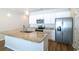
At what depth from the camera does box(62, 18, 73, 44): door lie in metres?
1.05

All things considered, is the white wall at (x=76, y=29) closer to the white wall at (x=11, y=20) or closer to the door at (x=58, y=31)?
the door at (x=58, y=31)

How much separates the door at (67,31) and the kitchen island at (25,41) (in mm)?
263

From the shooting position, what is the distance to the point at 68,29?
1093mm

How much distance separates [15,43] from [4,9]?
0.46 meters

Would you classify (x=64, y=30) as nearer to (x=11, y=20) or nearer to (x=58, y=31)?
(x=58, y=31)

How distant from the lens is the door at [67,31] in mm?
1049

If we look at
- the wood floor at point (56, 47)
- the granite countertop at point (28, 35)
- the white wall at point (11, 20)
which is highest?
the white wall at point (11, 20)

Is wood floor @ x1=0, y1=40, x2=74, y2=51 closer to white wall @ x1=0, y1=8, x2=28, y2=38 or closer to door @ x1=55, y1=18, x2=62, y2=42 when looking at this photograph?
door @ x1=55, y1=18, x2=62, y2=42

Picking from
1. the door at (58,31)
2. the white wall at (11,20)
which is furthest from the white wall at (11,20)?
the door at (58,31)

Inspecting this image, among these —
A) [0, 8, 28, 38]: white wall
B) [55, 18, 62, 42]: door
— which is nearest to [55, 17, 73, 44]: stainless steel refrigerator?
[55, 18, 62, 42]: door
